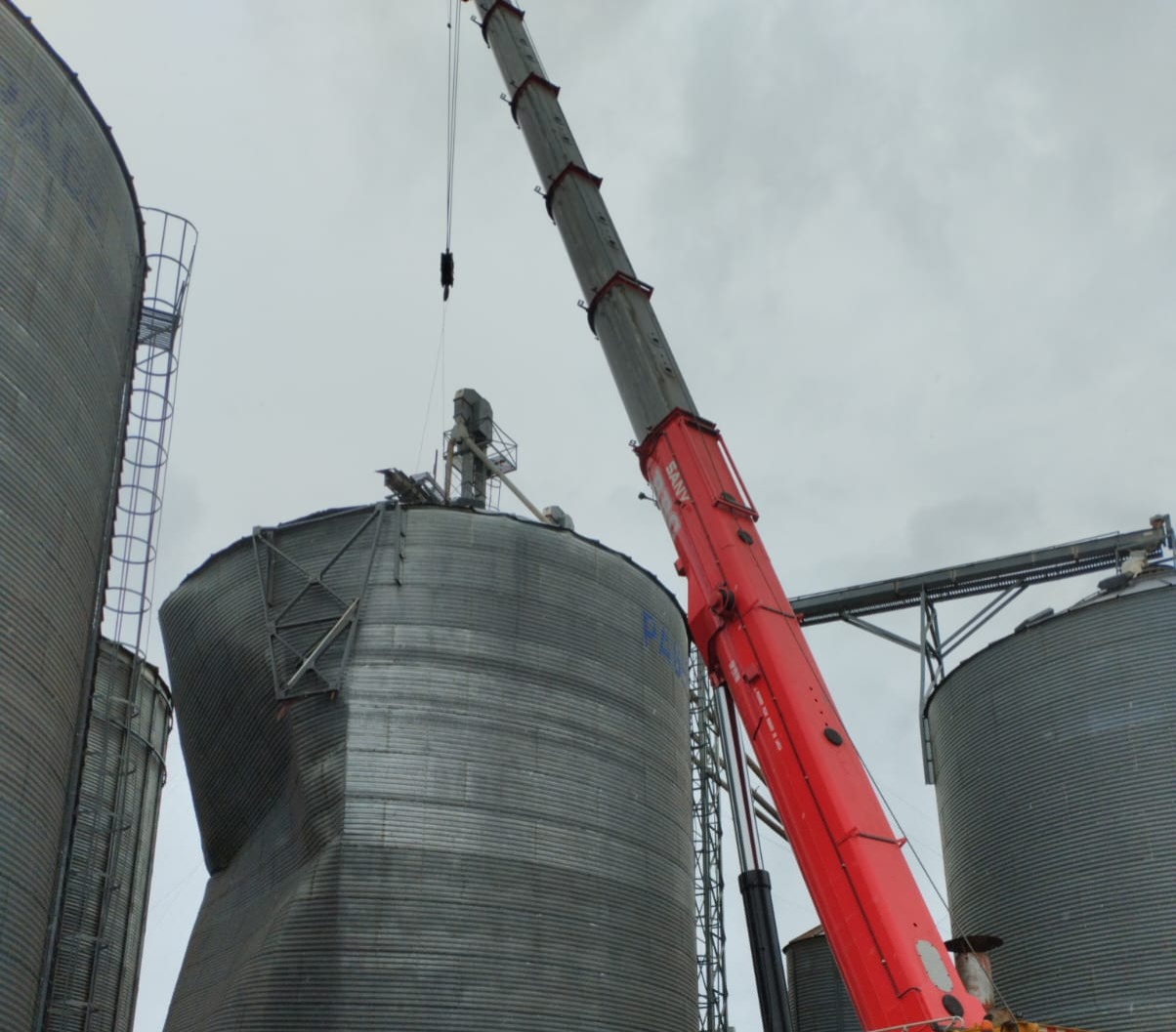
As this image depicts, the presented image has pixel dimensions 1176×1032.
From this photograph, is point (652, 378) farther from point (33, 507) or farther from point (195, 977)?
point (195, 977)

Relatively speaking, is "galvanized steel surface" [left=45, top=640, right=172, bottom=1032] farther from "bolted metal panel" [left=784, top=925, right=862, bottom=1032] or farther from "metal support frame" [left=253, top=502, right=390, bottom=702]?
"bolted metal panel" [left=784, top=925, right=862, bottom=1032]

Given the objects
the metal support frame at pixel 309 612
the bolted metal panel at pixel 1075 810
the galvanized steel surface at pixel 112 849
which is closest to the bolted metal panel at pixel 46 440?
the galvanized steel surface at pixel 112 849

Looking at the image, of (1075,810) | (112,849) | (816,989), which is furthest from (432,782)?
(816,989)

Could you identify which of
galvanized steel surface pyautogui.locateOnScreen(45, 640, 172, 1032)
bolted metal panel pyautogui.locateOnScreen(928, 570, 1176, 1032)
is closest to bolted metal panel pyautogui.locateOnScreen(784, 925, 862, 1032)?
bolted metal panel pyautogui.locateOnScreen(928, 570, 1176, 1032)

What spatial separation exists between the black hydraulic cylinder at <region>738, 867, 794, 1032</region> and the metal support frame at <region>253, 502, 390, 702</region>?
9096 millimetres

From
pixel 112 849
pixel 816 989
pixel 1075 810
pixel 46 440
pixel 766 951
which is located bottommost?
pixel 766 951

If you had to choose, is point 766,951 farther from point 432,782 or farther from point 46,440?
point 46,440

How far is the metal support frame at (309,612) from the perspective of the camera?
2502 cm

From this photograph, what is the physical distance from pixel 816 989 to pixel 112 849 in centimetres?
1933

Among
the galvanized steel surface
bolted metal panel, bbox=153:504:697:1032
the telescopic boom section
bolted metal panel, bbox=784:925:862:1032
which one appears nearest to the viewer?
the telescopic boom section

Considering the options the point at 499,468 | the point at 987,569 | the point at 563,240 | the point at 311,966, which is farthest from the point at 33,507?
the point at 987,569

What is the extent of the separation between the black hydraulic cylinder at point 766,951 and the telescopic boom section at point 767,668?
0.68 meters

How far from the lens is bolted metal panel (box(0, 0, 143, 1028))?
17688mm

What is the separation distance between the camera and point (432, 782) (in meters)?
23.9
